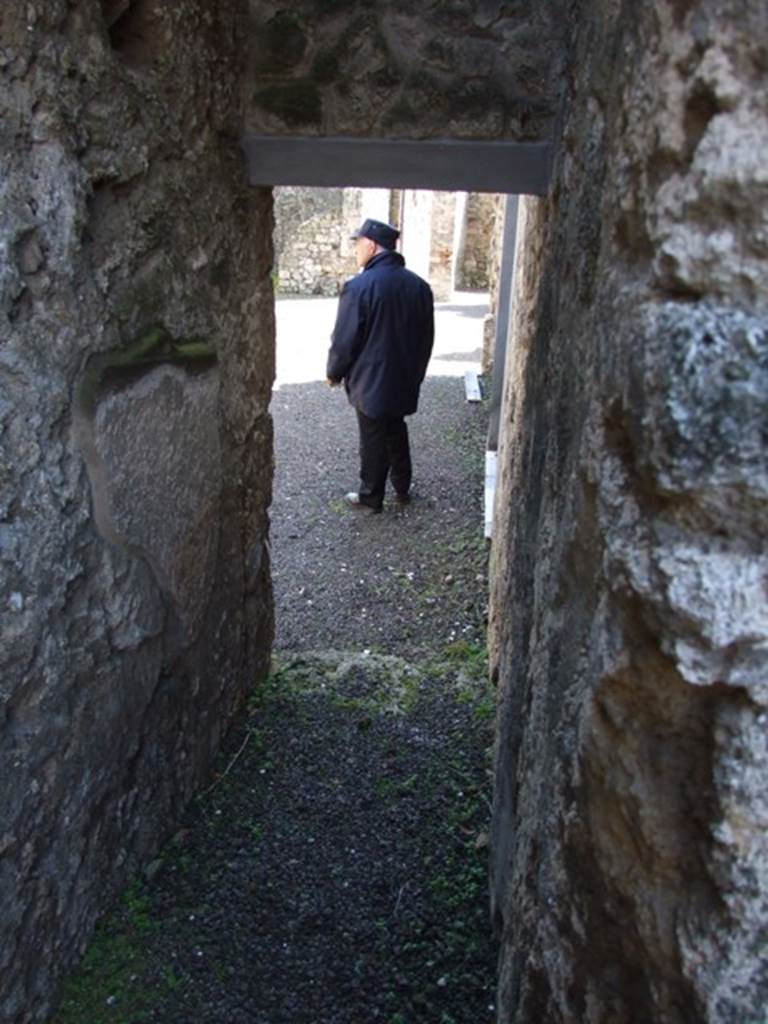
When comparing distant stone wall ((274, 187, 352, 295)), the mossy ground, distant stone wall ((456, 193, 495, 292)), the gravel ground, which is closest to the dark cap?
the gravel ground

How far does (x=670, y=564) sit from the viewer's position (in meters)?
0.87

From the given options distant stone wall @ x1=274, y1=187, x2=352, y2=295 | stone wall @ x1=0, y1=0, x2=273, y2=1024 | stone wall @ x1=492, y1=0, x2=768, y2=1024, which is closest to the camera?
stone wall @ x1=492, y1=0, x2=768, y2=1024

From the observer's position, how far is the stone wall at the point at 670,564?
81 cm

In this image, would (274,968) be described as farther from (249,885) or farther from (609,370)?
(609,370)

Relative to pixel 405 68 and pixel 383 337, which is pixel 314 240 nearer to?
pixel 383 337

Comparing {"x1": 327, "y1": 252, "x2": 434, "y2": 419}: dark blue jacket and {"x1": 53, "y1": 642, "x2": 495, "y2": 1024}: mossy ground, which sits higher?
{"x1": 327, "y1": 252, "x2": 434, "y2": 419}: dark blue jacket

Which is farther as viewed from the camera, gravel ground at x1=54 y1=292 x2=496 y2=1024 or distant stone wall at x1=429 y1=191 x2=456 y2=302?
distant stone wall at x1=429 y1=191 x2=456 y2=302

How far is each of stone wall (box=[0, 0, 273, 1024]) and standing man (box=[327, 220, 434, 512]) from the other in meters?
2.34

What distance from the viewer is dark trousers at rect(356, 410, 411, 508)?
5492 millimetres

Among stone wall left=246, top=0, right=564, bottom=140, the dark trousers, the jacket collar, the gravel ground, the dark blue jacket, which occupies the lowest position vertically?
the gravel ground

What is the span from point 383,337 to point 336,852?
3.21 m

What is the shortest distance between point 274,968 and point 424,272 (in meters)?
12.9

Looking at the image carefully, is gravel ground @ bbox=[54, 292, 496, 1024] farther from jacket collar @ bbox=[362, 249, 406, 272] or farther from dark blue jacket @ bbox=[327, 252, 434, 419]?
jacket collar @ bbox=[362, 249, 406, 272]

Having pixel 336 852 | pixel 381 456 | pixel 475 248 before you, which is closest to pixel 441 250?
pixel 475 248
